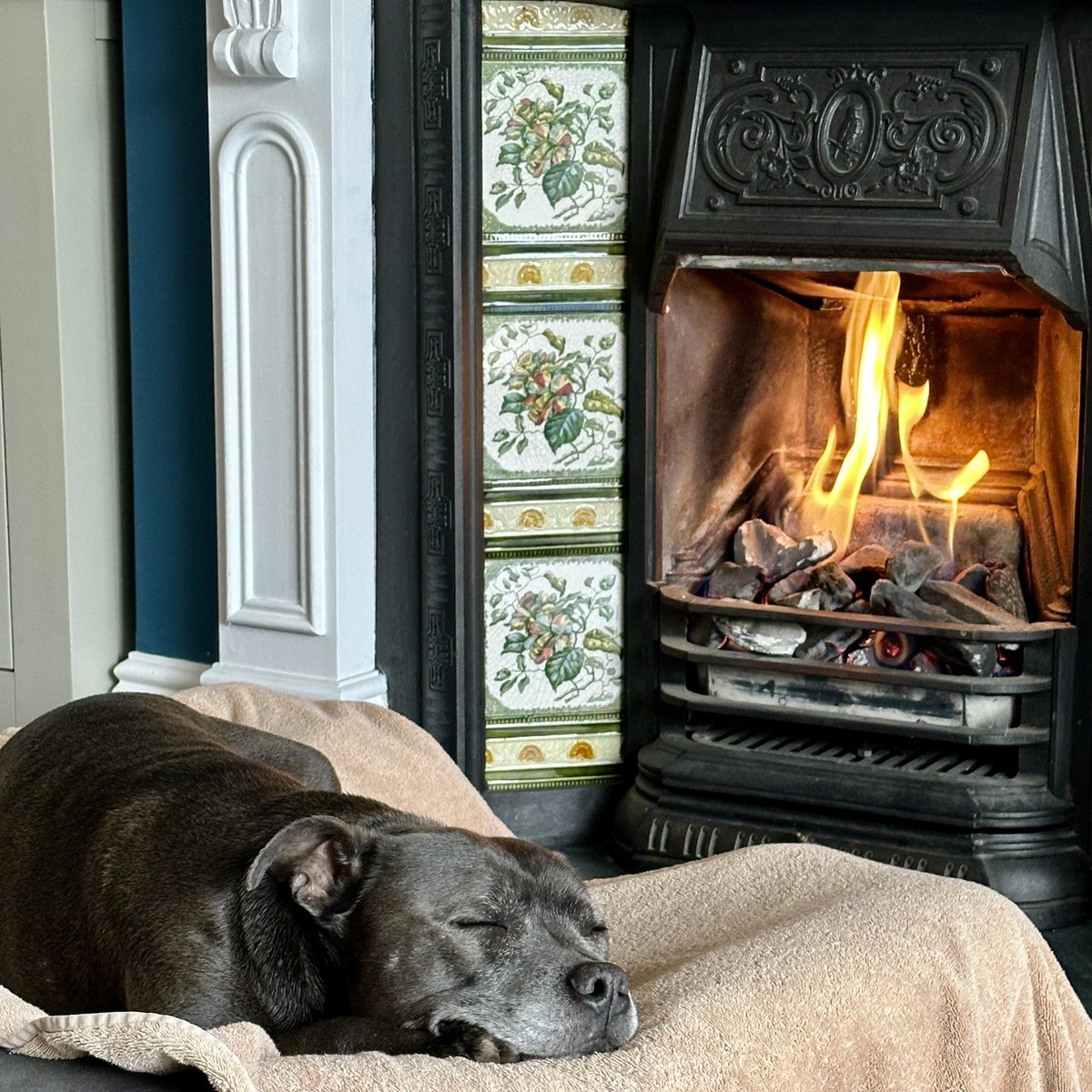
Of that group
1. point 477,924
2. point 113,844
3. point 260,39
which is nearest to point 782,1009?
point 477,924

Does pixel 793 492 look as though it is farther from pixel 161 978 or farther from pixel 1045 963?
pixel 161 978

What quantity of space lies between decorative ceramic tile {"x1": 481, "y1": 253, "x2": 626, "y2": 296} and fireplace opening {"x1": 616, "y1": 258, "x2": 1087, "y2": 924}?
119 mm

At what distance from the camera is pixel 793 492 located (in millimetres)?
3209

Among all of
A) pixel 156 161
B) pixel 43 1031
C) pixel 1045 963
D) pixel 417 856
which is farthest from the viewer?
pixel 156 161

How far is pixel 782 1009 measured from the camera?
60.7 inches

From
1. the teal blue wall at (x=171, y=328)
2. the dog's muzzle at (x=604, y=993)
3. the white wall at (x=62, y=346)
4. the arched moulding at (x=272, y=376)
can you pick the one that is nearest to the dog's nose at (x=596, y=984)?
the dog's muzzle at (x=604, y=993)

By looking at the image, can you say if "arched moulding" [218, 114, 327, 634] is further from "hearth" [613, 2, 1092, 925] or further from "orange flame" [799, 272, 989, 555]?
"orange flame" [799, 272, 989, 555]

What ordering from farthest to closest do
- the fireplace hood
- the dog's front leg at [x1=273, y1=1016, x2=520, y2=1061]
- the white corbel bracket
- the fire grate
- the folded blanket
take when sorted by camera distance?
the fire grate → the white corbel bracket → the fireplace hood → the dog's front leg at [x1=273, y1=1016, x2=520, y2=1061] → the folded blanket

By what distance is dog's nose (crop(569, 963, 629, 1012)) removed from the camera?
54.8 inches

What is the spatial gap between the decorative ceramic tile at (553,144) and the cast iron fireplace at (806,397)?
0.14 feet

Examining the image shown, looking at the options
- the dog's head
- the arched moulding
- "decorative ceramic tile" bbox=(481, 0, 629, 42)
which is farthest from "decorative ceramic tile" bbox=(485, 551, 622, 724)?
the dog's head

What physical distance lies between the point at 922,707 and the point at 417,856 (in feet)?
5.51

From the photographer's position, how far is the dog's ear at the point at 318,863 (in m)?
1.41

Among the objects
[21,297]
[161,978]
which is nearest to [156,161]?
[21,297]
